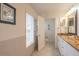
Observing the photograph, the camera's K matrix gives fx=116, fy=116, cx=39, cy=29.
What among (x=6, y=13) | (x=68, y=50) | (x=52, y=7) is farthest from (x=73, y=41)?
(x=52, y=7)

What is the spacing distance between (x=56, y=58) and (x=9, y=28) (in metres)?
1.59

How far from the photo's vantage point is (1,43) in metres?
1.96

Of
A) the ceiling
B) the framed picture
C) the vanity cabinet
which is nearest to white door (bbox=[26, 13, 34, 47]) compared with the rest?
the ceiling

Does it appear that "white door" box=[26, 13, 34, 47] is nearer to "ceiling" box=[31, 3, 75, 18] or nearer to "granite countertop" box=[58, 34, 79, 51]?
"ceiling" box=[31, 3, 75, 18]

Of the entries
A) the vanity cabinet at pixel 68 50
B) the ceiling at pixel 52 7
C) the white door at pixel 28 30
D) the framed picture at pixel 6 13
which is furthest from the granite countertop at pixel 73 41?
the white door at pixel 28 30

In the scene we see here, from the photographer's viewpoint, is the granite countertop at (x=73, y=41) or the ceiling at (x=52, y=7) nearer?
the granite countertop at (x=73, y=41)

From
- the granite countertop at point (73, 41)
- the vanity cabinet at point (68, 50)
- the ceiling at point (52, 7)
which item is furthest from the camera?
the ceiling at point (52, 7)

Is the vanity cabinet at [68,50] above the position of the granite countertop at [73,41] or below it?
below

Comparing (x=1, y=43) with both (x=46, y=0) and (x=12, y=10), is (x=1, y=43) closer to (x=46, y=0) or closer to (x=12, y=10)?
(x=12, y=10)

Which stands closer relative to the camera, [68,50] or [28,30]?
[68,50]

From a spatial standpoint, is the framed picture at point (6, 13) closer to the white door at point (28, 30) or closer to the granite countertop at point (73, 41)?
the granite countertop at point (73, 41)

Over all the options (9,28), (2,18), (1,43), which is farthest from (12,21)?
(1,43)

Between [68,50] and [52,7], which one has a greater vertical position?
[52,7]

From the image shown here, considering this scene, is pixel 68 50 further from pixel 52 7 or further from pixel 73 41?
pixel 52 7
